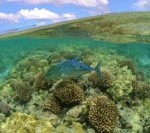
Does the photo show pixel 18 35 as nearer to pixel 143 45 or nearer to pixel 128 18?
pixel 128 18

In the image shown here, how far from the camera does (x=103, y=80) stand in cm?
917

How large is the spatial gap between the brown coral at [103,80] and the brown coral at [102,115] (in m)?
1.36

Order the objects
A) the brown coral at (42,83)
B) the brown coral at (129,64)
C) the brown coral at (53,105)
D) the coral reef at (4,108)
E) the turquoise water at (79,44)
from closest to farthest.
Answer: the brown coral at (53,105), the coral reef at (4,108), the brown coral at (42,83), the brown coral at (129,64), the turquoise water at (79,44)

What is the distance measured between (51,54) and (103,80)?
3988 millimetres

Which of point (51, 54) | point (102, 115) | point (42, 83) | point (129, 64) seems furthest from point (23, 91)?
point (129, 64)

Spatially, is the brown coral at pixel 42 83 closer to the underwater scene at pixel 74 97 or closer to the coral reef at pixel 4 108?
the underwater scene at pixel 74 97

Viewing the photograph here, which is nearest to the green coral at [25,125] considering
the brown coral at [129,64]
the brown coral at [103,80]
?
the brown coral at [103,80]

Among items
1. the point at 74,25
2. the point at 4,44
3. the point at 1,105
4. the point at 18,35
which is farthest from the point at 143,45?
the point at 1,105

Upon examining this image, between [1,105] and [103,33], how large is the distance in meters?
11.7

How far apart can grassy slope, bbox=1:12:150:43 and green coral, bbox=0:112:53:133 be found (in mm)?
11796

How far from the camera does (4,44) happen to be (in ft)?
79.8

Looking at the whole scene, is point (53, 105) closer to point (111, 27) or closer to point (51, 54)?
point (51, 54)

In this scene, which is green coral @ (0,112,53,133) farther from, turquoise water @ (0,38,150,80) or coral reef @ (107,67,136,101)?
turquoise water @ (0,38,150,80)

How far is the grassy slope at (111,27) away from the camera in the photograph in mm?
18969
